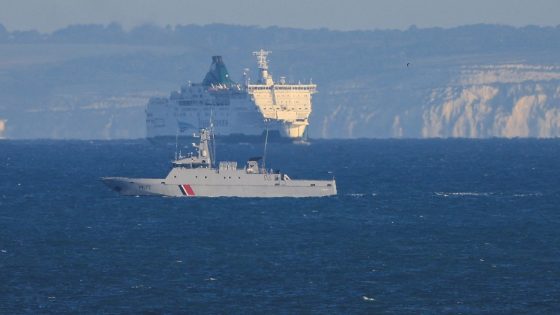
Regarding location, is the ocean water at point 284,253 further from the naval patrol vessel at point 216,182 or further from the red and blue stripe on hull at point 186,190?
the red and blue stripe on hull at point 186,190

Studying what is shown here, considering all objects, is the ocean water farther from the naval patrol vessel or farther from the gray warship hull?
the naval patrol vessel

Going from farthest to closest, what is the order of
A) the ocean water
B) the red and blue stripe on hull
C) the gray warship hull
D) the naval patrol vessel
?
the red and blue stripe on hull → the gray warship hull → the naval patrol vessel → the ocean water

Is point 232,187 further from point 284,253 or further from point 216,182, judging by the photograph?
point 284,253

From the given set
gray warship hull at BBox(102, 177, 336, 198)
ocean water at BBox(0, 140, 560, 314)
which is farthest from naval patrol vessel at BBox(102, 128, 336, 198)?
ocean water at BBox(0, 140, 560, 314)

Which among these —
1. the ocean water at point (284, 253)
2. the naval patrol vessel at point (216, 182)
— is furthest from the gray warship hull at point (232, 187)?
the ocean water at point (284, 253)

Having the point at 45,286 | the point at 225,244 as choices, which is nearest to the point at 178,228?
the point at 225,244

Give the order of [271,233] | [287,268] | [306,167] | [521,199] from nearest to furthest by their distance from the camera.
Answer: [287,268], [271,233], [521,199], [306,167]

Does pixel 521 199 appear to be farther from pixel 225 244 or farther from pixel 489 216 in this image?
pixel 225 244
